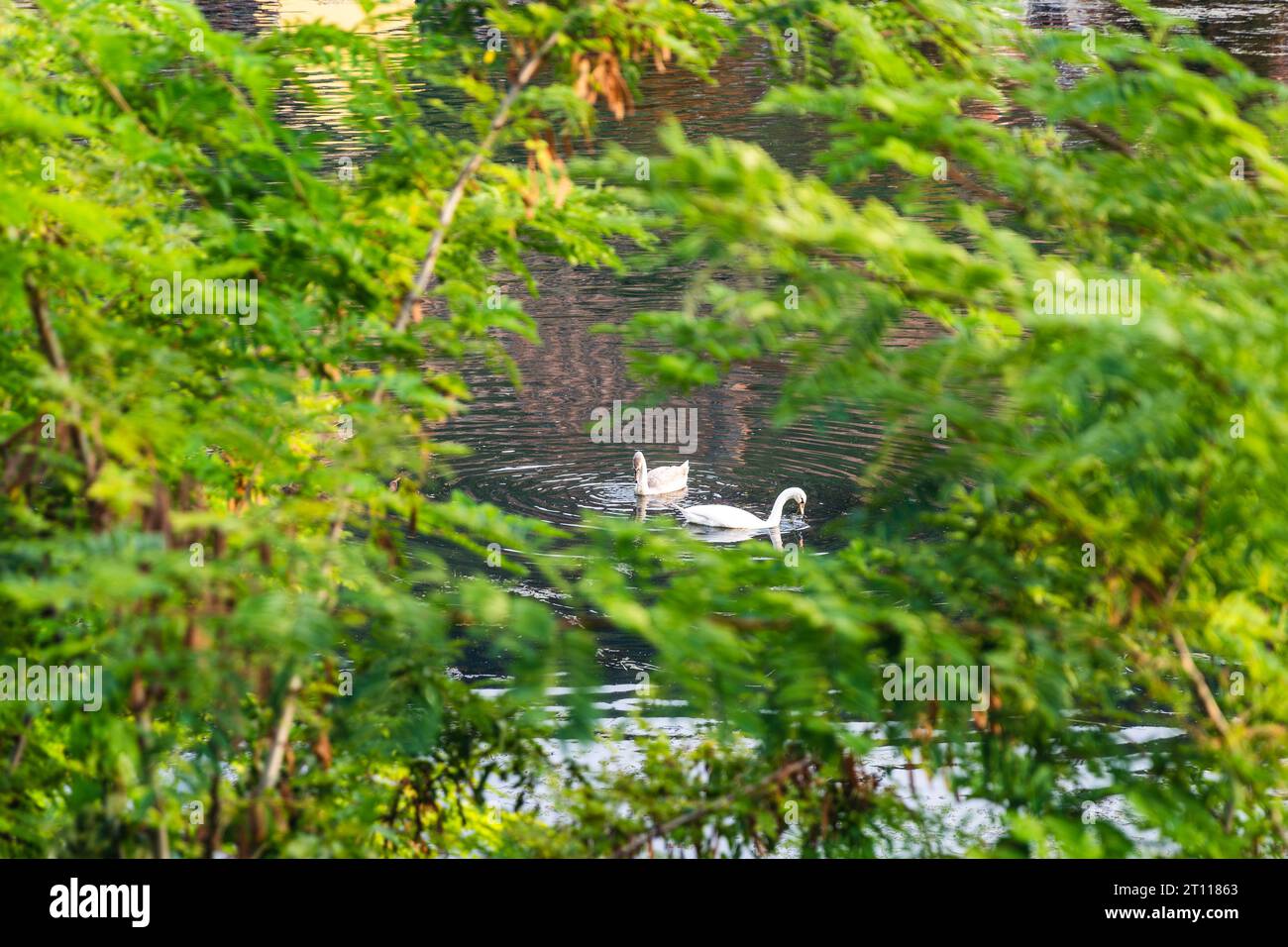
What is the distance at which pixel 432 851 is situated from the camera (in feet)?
16.6

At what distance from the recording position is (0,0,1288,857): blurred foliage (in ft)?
11.5

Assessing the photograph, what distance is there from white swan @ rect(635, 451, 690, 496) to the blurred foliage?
30.5ft

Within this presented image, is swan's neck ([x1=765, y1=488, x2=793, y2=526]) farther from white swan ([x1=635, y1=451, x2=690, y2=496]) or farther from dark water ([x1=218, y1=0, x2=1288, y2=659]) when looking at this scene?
white swan ([x1=635, y1=451, x2=690, y2=496])

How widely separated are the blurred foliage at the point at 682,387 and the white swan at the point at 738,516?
8524 millimetres

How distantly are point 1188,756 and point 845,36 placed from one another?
2.39 m

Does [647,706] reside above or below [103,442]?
below

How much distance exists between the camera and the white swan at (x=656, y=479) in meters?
14.6

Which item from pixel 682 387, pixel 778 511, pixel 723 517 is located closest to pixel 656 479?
pixel 723 517

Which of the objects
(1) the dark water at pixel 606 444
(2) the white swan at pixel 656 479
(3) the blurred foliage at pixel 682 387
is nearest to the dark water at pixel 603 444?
(1) the dark water at pixel 606 444

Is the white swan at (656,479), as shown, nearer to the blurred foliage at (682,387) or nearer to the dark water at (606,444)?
the dark water at (606,444)

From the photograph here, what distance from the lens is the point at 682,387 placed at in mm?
4367

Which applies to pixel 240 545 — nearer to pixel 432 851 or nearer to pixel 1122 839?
pixel 432 851

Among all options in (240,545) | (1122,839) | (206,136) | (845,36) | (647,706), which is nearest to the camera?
(240,545)

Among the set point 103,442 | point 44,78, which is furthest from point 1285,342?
point 44,78
